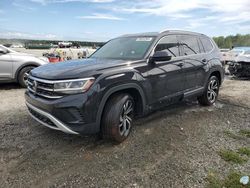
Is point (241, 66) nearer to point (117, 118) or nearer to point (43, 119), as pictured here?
point (117, 118)

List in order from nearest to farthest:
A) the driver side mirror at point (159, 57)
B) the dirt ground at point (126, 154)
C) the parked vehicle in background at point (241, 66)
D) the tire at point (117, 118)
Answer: the dirt ground at point (126, 154) → the tire at point (117, 118) → the driver side mirror at point (159, 57) → the parked vehicle in background at point (241, 66)

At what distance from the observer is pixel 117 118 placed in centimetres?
375

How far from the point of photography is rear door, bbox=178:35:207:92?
5.21m

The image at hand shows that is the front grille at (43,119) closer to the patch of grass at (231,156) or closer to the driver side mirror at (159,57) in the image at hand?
the driver side mirror at (159,57)

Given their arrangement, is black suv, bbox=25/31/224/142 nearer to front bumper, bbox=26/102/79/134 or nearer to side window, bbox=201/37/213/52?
front bumper, bbox=26/102/79/134

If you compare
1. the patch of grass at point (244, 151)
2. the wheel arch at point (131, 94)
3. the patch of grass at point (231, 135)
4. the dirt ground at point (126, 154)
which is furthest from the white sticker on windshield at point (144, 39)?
the patch of grass at point (244, 151)

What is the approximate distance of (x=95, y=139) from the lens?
418 cm

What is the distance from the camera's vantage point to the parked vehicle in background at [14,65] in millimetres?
7930

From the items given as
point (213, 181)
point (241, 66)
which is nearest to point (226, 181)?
point (213, 181)

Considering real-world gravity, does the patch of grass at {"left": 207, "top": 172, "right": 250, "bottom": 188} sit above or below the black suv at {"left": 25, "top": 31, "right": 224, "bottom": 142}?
below

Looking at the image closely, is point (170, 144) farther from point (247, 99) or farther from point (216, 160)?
point (247, 99)

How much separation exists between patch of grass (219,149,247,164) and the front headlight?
85.6 inches

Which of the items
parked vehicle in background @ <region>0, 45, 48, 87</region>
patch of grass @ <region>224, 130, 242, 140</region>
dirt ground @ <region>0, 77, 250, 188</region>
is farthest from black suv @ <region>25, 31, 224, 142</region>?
parked vehicle in background @ <region>0, 45, 48, 87</region>

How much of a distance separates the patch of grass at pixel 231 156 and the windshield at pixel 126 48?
1976 millimetres
